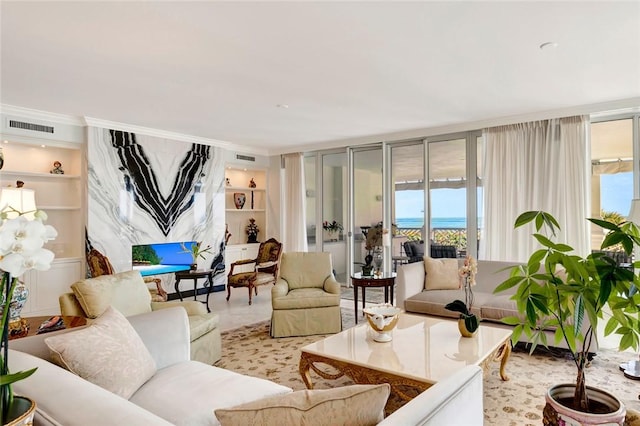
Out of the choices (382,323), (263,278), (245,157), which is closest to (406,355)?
(382,323)

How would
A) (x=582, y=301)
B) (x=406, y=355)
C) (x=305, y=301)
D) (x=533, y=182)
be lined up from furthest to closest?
(x=533, y=182) < (x=305, y=301) < (x=406, y=355) < (x=582, y=301)

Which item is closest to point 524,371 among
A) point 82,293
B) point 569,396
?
point 569,396

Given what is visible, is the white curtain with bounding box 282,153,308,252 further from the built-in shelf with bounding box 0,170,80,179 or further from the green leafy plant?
the built-in shelf with bounding box 0,170,80,179

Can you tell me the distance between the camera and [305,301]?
4129 mm

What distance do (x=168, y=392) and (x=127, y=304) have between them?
4.54 feet

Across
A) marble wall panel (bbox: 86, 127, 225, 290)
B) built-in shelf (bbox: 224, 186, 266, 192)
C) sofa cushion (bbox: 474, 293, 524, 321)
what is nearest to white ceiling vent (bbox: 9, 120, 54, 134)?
marble wall panel (bbox: 86, 127, 225, 290)

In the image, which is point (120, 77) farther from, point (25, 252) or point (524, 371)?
point (524, 371)

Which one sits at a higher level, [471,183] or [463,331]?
[471,183]

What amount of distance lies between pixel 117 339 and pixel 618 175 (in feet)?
18.5

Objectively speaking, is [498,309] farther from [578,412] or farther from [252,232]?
[252,232]

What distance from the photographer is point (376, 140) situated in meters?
6.62

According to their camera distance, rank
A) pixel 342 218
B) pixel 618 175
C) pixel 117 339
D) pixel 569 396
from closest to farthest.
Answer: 1. pixel 569 396
2. pixel 117 339
3. pixel 618 175
4. pixel 342 218

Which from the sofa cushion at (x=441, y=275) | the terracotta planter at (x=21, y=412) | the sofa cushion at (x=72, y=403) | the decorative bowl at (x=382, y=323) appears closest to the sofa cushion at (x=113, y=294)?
the sofa cushion at (x=72, y=403)

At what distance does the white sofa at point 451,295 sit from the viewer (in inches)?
147
